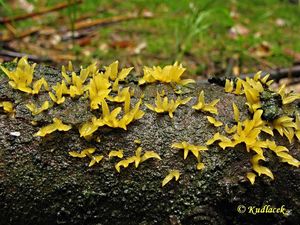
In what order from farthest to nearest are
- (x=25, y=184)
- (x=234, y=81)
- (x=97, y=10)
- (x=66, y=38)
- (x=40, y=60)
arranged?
(x=97, y=10)
(x=66, y=38)
(x=40, y=60)
(x=234, y=81)
(x=25, y=184)

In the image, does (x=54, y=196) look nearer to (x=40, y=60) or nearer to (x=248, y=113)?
(x=248, y=113)

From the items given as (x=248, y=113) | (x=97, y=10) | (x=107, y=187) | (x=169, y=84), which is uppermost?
(x=97, y=10)

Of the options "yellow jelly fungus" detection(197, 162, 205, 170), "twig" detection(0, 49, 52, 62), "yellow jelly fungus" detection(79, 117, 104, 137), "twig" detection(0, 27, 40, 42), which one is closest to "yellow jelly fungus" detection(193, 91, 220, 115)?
"yellow jelly fungus" detection(197, 162, 205, 170)

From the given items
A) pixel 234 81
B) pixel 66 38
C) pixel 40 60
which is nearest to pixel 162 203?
pixel 234 81

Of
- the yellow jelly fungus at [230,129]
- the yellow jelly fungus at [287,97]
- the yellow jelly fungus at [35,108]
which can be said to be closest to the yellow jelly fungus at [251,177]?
the yellow jelly fungus at [230,129]

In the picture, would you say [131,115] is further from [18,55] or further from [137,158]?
[18,55]
